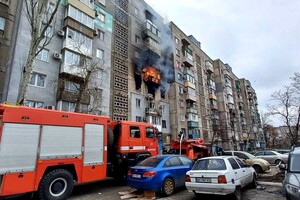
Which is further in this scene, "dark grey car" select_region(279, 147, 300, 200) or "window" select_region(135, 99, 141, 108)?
"window" select_region(135, 99, 141, 108)

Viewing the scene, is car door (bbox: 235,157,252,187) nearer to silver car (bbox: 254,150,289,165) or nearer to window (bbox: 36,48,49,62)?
silver car (bbox: 254,150,289,165)

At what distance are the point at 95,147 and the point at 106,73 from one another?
16.2 metres

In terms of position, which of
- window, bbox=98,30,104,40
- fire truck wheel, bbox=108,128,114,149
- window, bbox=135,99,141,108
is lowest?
fire truck wheel, bbox=108,128,114,149

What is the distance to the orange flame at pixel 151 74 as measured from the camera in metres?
29.8

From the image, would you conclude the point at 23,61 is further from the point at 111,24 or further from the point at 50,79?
the point at 111,24

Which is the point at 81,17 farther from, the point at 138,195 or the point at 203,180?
the point at 203,180

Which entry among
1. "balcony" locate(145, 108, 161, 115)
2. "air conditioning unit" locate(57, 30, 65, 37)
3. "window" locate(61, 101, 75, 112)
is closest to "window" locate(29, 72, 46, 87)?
"window" locate(61, 101, 75, 112)

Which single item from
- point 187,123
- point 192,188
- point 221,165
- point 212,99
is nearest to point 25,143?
point 192,188

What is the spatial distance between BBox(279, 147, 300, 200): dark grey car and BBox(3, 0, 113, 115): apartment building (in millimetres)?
14585

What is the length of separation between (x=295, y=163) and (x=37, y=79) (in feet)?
63.3

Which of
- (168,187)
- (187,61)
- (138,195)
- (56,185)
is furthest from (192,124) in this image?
(56,185)

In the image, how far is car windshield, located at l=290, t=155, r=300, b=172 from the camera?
21.0 feet

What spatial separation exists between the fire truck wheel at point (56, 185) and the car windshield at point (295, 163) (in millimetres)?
7888

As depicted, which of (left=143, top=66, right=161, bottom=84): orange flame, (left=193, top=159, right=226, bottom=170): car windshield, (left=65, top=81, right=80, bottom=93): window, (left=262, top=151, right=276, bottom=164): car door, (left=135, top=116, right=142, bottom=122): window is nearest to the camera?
(left=193, top=159, right=226, bottom=170): car windshield
